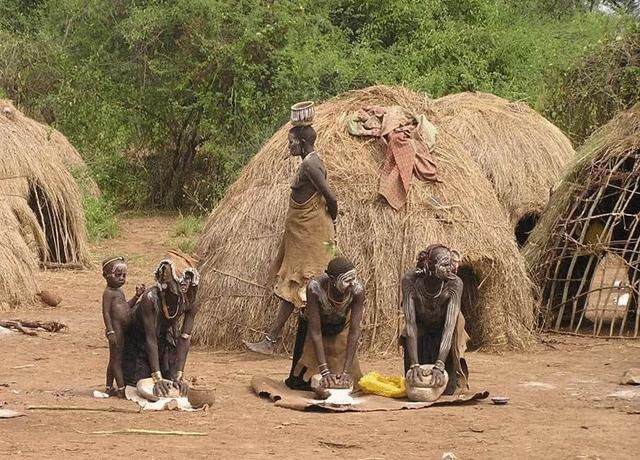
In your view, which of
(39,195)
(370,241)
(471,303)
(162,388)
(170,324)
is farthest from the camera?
(39,195)

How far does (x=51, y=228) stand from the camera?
54.5 feet

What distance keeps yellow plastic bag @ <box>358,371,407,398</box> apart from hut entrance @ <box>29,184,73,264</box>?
8.78 meters

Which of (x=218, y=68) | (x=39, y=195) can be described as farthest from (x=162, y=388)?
(x=218, y=68)

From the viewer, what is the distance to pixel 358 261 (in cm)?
1056

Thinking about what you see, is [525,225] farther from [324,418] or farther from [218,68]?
[324,418]

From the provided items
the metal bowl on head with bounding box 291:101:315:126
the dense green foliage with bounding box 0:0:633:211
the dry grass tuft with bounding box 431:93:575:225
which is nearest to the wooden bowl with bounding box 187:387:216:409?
the metal bowl on head with bounding box 291:101:315:126

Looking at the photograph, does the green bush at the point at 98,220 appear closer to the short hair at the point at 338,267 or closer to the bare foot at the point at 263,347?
the bare foot at the point at 263,347

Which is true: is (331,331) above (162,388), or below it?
above

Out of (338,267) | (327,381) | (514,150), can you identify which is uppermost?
(514,150)

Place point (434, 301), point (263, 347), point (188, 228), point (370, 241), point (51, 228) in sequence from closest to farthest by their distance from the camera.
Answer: point (434, 301), point (263, 347), point (370, 241), point (51, 228), point (188, 228)

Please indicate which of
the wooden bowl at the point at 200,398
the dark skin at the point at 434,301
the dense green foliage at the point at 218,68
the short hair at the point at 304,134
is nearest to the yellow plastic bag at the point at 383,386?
the dark skin at the point at 434,301

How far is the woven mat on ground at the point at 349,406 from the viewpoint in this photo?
26.4ft

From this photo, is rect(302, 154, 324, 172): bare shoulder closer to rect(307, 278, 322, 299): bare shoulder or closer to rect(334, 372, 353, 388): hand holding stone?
rect(307, 278, 322, 299): bare shoulder

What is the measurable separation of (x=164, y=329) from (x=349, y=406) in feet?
4.24
